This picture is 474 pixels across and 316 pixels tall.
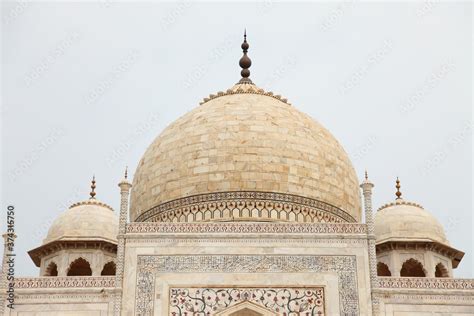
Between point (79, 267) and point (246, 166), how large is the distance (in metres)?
3.25

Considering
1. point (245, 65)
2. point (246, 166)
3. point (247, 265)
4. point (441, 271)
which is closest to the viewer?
point (247, 265)

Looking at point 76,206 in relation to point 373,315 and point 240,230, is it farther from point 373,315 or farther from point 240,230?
point 373,315

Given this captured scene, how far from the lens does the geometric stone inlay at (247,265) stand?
11.2m

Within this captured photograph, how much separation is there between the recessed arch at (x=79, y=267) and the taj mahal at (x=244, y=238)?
0.02 metres

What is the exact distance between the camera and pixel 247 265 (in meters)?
11.3

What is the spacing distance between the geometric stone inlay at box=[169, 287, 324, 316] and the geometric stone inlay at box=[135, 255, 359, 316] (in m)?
0.26

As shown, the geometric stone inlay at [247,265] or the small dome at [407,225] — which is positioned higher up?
the small dome at [407,225]

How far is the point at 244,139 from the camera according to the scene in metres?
13.9

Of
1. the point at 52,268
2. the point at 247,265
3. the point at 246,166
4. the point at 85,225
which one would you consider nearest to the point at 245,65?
the point at 246,166

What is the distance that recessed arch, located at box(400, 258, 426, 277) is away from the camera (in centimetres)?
1399

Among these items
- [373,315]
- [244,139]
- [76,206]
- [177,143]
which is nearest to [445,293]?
[373,315]

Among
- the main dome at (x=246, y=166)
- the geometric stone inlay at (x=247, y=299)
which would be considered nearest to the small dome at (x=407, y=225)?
the main dome at (x=246, y=166)

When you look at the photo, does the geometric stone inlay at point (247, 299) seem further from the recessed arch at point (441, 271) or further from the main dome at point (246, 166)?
the recessed arch at point (441, 271)

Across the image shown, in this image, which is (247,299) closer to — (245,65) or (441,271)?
(441,271)
